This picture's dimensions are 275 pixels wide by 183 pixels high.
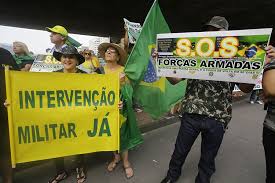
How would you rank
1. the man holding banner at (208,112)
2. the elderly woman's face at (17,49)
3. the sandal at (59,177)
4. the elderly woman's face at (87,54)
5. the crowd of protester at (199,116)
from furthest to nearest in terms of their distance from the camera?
the elderly woman's face at (87,54) < the elderly woman's face at (17,49) < the sandal at (59,177) < the man holding banner at (208,112) < the crowd of protester at (199,116)

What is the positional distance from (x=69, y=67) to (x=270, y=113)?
216 centimetres

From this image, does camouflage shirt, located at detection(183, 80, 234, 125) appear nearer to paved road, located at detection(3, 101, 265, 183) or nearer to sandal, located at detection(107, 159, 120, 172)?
paved road, located at detection(3, 101, 265, 183)

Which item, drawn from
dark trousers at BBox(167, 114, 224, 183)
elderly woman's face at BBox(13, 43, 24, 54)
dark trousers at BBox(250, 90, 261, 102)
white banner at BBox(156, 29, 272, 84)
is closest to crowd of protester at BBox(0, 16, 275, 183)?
dark trousers at BBox(167, 114, 224, 183)

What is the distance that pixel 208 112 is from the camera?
8.11ft

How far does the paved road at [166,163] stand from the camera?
122 inches

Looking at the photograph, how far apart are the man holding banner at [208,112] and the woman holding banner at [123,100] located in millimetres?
720

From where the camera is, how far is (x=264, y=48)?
191cm

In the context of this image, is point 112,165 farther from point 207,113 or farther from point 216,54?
point 216,54

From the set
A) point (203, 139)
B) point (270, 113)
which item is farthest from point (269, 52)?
point (203, 139)

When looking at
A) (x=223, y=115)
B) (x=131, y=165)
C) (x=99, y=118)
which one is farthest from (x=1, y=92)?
(x=223, y=115)

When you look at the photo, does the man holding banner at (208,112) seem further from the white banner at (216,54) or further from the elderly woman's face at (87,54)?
the elderly woman's face at (87,54)

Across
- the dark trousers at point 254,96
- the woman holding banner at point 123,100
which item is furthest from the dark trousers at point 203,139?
the dark trousers at point 254,96

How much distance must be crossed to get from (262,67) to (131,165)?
2.32m

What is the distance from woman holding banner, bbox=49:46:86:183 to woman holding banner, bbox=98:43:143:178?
1.32ft
